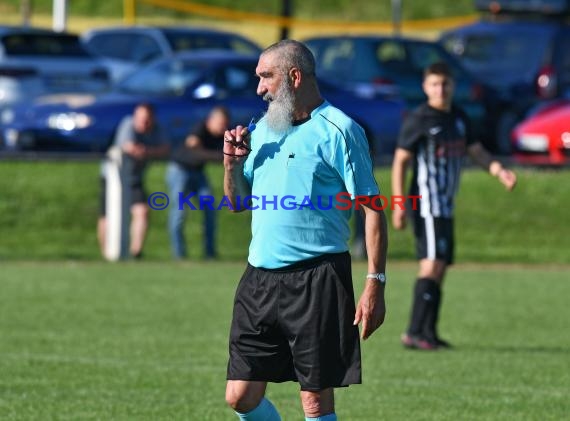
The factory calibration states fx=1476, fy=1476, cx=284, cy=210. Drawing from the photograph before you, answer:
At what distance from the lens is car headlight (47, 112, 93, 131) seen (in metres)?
20.6

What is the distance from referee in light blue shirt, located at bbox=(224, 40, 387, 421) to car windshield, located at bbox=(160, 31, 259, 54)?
20.0 metres

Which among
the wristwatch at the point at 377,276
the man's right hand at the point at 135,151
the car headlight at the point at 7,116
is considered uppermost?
the car headlight at the point at 7,116

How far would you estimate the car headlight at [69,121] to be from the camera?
2061 cm

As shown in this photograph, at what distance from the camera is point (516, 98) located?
25.5 metres

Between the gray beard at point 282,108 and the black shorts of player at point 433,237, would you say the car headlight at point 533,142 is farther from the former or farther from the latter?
the gray beard at point 282,108

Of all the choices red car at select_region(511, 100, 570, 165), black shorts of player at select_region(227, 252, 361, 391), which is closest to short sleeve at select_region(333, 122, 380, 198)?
black shorts of player at select_region(227, 252, 361, 391)

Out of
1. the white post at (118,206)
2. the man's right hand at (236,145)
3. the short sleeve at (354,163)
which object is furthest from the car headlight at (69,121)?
the short sleeve at (354,163)

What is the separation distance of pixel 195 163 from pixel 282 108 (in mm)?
11401

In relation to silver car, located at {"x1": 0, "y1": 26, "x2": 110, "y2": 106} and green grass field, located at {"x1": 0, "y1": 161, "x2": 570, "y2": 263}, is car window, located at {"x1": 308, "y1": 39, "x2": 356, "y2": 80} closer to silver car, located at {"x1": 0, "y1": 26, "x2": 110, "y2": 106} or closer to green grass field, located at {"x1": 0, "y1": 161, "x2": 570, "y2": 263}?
silver car, located at {"x1": 0, "y1": 26, "x2": 110, "y2": 106}

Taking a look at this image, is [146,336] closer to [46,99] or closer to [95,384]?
[95,384]

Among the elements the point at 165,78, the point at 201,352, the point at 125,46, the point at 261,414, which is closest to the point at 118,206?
the point at 165,78

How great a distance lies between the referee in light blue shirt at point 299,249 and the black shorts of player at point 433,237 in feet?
14.6

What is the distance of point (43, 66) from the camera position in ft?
82.3

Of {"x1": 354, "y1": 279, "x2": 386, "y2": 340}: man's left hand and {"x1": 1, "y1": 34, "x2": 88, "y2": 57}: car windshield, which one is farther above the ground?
{"x1": 1, "y1": 34, "x2": 88, "y2": 57}: car windshield
